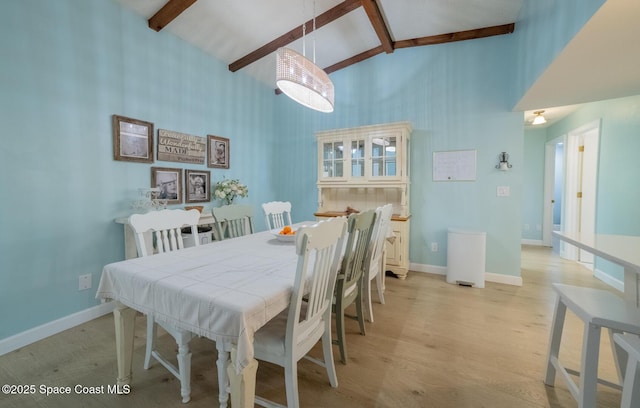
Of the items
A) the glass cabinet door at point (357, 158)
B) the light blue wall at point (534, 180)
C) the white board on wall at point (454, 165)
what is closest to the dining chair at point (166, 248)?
the glass cabinet door at point (357, 158)

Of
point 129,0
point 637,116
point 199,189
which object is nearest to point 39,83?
point 129,0

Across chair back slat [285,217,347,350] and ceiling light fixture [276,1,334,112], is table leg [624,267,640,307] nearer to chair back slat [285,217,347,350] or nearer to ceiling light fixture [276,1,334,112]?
chair back slat [285,217,347,350]

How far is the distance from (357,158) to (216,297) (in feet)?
9.29

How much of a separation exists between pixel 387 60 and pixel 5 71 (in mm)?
3690

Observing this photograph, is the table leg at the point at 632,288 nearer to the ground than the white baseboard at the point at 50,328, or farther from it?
farther from it

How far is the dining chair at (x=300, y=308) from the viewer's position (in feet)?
3.45

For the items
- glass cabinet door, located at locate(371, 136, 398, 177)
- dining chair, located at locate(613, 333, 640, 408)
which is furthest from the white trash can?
dining chair, located at locate(613, 333, 640, 408)

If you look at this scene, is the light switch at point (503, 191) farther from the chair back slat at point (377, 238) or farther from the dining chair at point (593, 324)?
the dining chair at point (593, 324)

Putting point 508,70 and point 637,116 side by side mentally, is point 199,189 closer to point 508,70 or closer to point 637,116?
point 508,70

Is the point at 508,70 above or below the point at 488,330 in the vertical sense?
above

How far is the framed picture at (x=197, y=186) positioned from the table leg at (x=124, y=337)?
1828mm

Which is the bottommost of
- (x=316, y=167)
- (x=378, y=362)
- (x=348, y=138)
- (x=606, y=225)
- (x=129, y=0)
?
(x=378, y=362)

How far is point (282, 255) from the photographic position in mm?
1578

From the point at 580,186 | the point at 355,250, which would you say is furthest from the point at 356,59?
the point at 580,186
